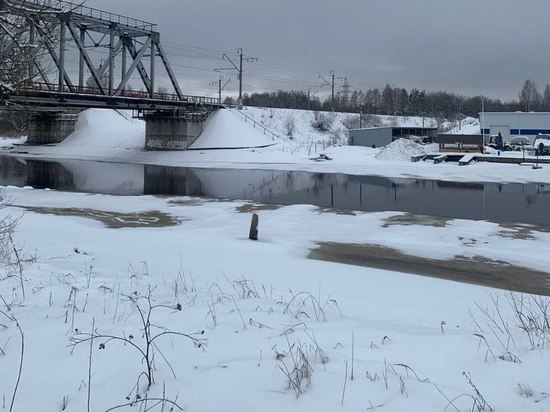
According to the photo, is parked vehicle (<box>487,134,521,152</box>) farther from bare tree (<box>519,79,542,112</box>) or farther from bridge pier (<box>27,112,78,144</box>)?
bare tree (<box>519,79,542,112</box>)

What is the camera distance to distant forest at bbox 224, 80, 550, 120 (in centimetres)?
16188

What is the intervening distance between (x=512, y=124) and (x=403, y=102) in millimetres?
100293

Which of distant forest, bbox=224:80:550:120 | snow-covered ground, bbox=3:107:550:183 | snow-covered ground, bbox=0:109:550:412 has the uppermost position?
distant forest, bbox=224:80:550:120

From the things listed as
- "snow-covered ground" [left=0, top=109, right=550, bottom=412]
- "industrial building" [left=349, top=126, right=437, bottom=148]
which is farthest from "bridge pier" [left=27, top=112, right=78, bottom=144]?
"snow-covered ground" [left=0, top=109, right=550, bottom=412]

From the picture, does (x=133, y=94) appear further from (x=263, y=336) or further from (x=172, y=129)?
(x=263, y=336)

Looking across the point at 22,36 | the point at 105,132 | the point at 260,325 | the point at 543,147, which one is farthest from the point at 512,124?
the point at 260,325

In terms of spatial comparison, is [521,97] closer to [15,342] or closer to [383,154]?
[383,154]

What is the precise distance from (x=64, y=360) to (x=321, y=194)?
2711 centimetres

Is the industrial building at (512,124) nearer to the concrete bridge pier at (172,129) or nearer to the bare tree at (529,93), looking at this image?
the concrete bridge pier at (172,129)

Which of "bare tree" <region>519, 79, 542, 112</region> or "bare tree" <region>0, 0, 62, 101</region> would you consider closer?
"bare tree" <region>0, 0, 62, 101</region>

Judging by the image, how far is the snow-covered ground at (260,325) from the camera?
4.12m

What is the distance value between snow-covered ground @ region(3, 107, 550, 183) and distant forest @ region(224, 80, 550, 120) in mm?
55229

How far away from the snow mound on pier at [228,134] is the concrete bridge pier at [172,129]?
1.18m

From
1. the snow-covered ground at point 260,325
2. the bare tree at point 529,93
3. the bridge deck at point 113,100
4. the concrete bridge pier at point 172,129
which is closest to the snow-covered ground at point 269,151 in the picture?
the concrete bridge pier at point 172,129
